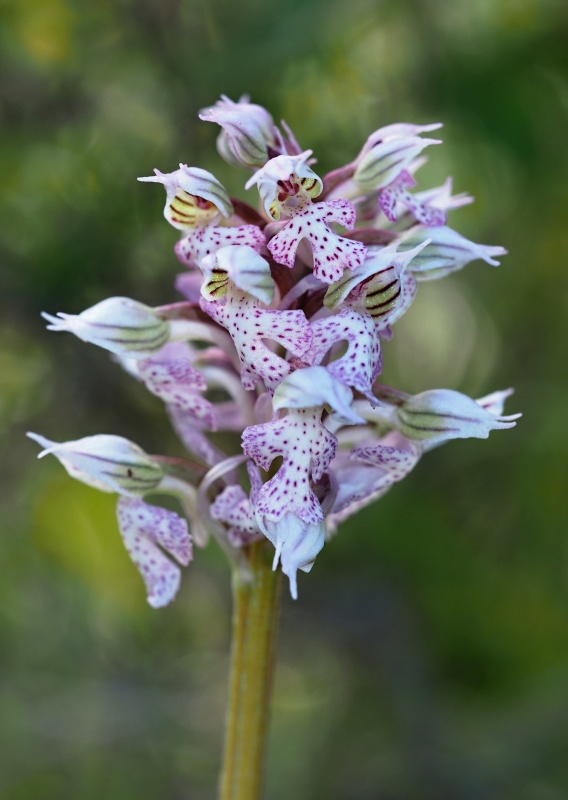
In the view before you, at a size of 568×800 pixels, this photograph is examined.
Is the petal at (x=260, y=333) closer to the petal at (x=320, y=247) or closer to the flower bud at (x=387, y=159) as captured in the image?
the petal at (x=320, y=247)

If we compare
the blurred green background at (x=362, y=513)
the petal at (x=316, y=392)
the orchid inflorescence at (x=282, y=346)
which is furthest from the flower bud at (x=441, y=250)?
the blurred green background at (x=362, y=513)

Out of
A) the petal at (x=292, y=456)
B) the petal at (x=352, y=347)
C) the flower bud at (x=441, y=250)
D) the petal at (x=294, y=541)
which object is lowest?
the petal at (x=294, y=541)

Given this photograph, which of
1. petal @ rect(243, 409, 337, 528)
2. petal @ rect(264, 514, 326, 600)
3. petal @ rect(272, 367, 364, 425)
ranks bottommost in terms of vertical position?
petal @ rect(264, 514, 326, 600)

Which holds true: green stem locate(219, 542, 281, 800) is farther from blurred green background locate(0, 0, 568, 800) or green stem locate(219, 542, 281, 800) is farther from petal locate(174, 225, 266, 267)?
blurred green background locate(0, 0, 568, 800)

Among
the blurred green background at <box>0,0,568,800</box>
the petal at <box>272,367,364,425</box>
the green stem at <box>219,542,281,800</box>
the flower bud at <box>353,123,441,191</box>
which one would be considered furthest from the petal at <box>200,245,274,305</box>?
the blurred green background at <box>0,0,568,800</box>

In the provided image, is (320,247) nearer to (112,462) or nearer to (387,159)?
(387,159)

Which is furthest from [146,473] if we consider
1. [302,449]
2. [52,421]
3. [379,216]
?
[52,421]

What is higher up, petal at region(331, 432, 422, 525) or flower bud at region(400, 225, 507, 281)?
flower bud at region(400, 225, 507, 281)
